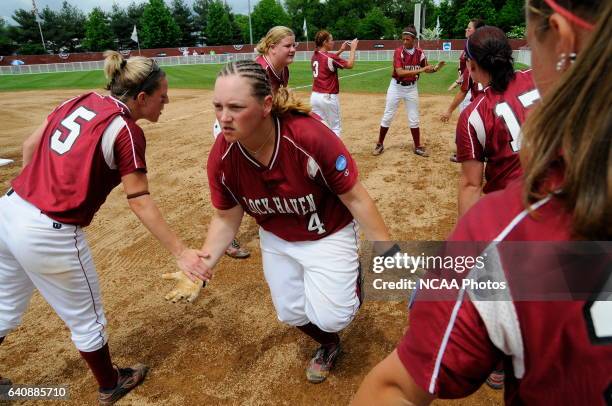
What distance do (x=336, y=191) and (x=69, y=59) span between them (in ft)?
171

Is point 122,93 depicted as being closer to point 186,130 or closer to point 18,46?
point 186,130

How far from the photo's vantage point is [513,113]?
3123mm

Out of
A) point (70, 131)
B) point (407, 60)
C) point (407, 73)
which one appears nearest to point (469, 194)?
point (70, 131)

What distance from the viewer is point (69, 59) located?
45906 millimetres

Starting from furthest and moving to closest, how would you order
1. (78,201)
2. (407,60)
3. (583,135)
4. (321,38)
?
(407,60) → (321,38) → (78,201) → (583,135)

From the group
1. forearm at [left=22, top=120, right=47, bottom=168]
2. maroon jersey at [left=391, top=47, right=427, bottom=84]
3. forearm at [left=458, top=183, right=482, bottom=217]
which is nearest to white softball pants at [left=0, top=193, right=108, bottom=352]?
forearm at [left=22, top=120, right=47, bottom=168]

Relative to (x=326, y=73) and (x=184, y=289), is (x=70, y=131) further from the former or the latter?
(x=326, y=73)

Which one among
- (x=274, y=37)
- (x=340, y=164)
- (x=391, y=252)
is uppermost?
(x=274, y=37)

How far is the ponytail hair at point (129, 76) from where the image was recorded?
302 cm

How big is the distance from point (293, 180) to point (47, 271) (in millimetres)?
1711

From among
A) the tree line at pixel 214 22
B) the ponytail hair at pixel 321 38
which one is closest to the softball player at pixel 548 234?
the ponytail hair at pixel 321 38

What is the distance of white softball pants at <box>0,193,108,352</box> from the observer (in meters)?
2.78

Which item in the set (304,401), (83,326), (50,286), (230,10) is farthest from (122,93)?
(230,10)

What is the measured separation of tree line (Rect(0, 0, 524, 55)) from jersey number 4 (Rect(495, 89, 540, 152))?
188 feet
